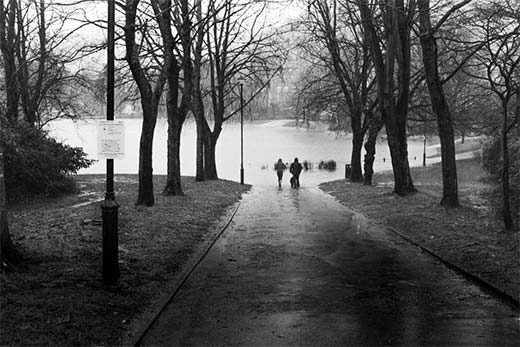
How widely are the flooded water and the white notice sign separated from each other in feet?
133

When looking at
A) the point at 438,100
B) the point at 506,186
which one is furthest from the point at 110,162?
the point at 438,100

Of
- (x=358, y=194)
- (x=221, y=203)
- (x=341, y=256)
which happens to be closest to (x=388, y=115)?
(x=358, y=194)

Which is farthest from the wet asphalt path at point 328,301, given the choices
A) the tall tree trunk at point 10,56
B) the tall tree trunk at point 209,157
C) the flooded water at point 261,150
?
the flooded water at point 261,150

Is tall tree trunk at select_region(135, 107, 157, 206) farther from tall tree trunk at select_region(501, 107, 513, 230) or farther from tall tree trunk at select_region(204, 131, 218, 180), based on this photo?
tall tree trunk at select_region(204, 131, 218, 180)

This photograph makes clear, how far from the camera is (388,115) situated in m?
22.1

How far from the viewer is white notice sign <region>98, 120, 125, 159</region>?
26.3ft

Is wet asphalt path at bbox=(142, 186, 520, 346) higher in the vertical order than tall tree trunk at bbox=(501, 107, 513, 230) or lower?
lower

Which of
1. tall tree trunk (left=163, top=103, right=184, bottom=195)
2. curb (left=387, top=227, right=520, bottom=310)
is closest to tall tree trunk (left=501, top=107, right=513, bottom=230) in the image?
curb (left=387, top=227, right=520, bottom=310)

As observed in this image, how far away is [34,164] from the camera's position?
22547 mm

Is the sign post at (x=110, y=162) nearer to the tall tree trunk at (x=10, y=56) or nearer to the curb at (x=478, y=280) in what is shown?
the curb at (x=478, y=280)

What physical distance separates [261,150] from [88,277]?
68.5 m

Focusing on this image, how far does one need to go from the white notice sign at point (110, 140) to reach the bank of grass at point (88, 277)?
1.75m

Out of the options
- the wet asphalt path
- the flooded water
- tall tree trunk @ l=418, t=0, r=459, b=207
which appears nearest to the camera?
the wet asphalt path

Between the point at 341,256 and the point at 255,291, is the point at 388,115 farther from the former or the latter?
the point at 255,291
